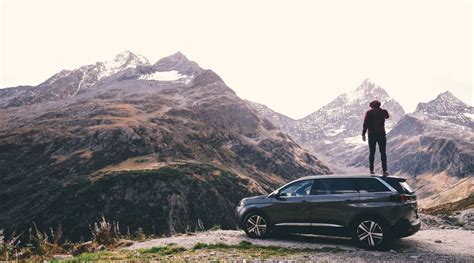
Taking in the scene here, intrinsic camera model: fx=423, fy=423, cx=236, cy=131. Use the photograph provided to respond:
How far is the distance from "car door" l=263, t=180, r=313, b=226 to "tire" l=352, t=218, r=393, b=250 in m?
1.85

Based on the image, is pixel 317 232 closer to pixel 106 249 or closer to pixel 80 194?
pixel 106 249

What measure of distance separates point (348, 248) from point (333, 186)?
2.21 metres

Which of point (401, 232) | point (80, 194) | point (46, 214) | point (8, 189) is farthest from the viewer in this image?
point (8, 189)

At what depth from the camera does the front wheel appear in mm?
13996

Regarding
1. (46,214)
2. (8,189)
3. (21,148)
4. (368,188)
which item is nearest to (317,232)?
(368,188)

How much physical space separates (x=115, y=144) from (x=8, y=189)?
41.5 meters

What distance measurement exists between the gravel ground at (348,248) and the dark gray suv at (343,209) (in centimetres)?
52

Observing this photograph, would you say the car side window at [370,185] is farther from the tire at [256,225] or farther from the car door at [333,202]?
the tire at [256,225]

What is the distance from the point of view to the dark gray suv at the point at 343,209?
46.0ft

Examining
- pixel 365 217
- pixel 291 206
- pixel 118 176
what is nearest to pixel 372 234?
pixel 365 217

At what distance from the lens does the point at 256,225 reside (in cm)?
1652

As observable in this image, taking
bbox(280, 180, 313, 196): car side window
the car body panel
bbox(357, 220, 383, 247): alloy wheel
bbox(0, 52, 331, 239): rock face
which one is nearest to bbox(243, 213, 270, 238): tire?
the car body panel

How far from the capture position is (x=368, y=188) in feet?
47.9

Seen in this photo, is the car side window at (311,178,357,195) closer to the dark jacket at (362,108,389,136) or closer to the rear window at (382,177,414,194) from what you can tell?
the rear window at (382,177,414,194)
